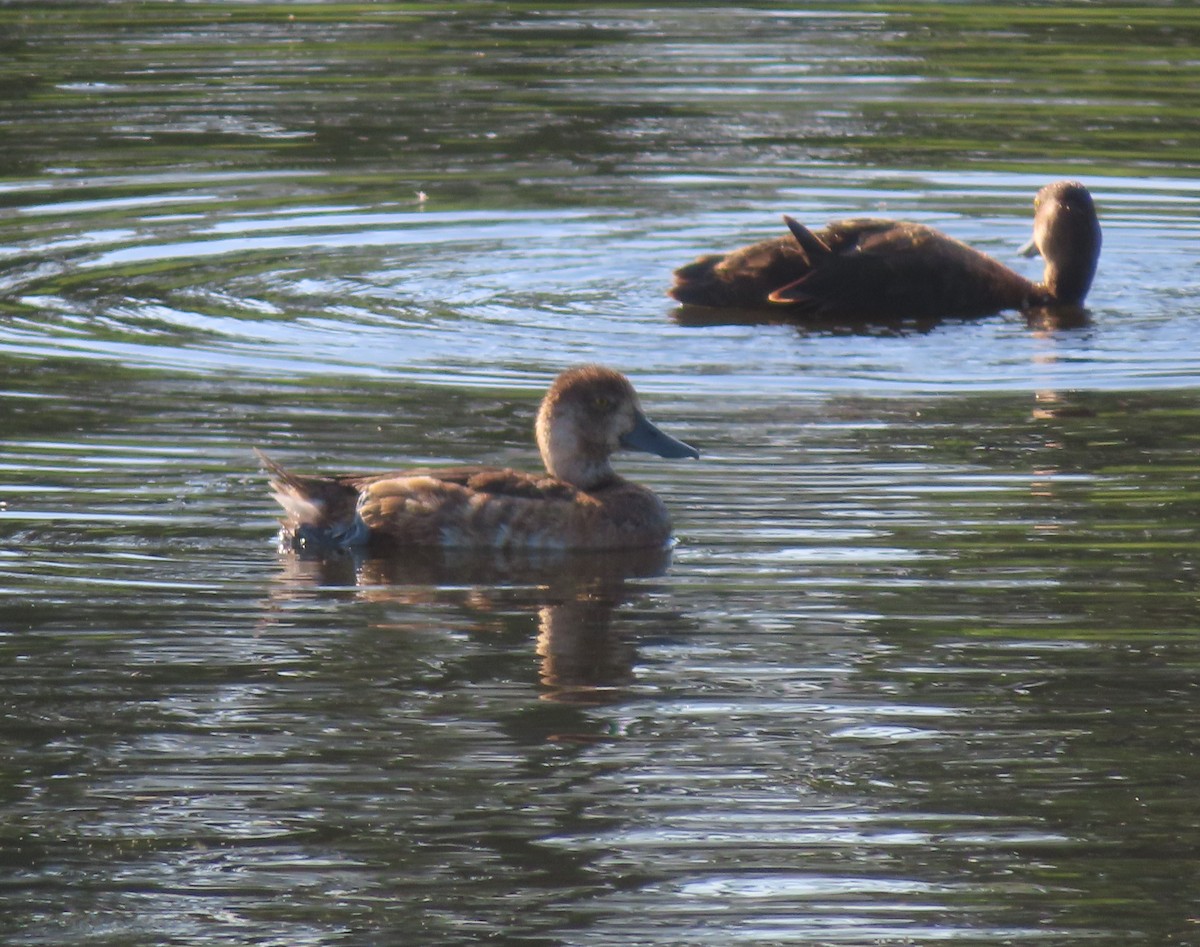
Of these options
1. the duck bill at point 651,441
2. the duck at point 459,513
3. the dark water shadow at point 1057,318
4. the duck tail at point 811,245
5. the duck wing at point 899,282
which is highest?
the duck tail at point 811,245

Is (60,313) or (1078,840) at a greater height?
(60,313)

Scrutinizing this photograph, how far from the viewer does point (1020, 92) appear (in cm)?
1823

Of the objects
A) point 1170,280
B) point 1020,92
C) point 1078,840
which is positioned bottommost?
point 1078,840

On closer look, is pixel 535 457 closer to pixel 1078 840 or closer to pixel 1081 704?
pixel 1081 704

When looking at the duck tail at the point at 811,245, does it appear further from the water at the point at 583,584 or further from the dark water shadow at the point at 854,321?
the water at the point at 583,584

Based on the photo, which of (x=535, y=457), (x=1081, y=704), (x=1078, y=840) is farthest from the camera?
(x=535, y=457)

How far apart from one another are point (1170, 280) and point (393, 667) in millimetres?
6934

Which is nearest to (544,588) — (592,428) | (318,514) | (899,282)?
(318,514)

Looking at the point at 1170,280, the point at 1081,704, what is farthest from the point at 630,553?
the point at 1170,280

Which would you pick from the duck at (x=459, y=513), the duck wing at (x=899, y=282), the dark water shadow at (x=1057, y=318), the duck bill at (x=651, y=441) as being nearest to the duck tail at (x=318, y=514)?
the duck at (x=459, y=513)

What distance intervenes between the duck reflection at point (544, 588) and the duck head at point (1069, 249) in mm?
4591

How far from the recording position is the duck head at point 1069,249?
11.6 m

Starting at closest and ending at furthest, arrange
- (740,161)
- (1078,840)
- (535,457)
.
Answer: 1. (1078,840)
2. (535,457)
3. (740,161)

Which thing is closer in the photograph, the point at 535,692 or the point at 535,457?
the point at 535,692
